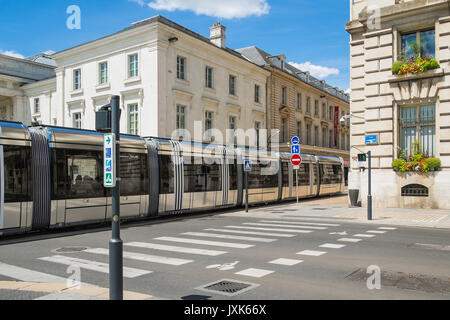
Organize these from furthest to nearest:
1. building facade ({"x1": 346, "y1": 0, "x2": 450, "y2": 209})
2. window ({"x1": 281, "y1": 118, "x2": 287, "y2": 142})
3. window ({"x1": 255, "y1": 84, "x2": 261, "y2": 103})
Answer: window ({"x1": 281, "y1": 118, "x2": 287, "y2": 142}) → window ({"x1": 255, "y1": 84, "x2": 261, "y2": 103}) → building facade ({"x1": 346, "y1": 0, "x2": 450, "y2": 209})

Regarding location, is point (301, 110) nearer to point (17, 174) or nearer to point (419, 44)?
point (419, 44)

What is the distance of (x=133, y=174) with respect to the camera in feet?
48.0

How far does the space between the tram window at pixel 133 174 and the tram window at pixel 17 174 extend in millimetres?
3421

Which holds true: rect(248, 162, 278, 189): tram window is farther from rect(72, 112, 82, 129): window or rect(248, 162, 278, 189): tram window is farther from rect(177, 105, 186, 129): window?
rect(72, 112, 82, 129): window

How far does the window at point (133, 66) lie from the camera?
2995 cm

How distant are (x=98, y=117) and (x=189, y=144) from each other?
39.7ft

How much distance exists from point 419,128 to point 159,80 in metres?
16.9

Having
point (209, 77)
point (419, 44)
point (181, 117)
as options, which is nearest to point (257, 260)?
point (419, 44)

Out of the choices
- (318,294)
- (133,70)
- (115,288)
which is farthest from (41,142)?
(133,70)

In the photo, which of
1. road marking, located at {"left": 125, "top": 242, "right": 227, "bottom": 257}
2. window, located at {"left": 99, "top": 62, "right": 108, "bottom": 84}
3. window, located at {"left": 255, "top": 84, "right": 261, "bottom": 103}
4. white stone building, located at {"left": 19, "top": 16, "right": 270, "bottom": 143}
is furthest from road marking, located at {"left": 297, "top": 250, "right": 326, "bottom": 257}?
window, located at {"left": 255, "top": 84, "right": 261, "bottom": 103}

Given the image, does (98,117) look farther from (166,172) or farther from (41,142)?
(166,172)

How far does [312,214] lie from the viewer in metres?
17.1

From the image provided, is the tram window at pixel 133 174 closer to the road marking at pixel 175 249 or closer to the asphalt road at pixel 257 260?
the asphalt road at pixel 257 260

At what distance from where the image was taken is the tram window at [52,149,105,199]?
39.7ft
